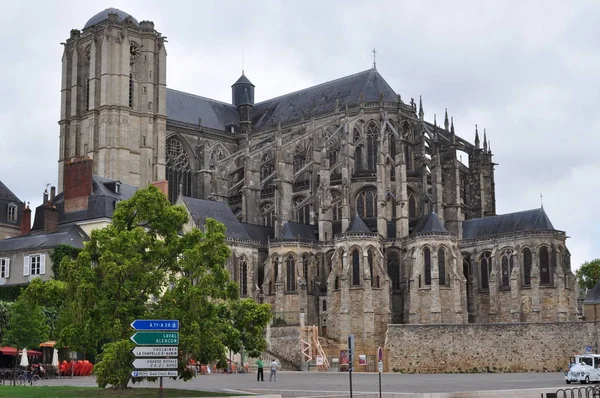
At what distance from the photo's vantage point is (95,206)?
5191 cm

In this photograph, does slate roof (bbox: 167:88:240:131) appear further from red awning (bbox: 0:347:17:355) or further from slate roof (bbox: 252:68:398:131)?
red awning (bbox: 0:347:17:355)

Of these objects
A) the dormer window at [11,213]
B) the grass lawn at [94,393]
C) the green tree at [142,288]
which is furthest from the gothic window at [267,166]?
the grass lawn at [94,393]

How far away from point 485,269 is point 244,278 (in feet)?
53.0

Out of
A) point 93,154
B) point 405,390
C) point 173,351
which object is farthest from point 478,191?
point 173,351

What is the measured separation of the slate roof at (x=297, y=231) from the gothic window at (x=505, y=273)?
1297 centimetres

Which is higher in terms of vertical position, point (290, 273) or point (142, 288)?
point (290, 273)

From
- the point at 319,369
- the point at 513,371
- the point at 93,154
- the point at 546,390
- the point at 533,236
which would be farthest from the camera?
the point at 93,154

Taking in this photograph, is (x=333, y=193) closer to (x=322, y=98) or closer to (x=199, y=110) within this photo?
(x=322, y=98)

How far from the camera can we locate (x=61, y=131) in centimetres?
7525

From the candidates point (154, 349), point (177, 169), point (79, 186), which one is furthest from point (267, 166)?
point (154, 349)

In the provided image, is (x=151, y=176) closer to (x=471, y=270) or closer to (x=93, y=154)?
(x=93, y=154)

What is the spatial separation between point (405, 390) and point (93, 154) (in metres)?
45.9

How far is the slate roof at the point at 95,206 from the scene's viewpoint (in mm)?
51594

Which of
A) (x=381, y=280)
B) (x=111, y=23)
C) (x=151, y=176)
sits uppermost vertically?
(x=111, y=23)
